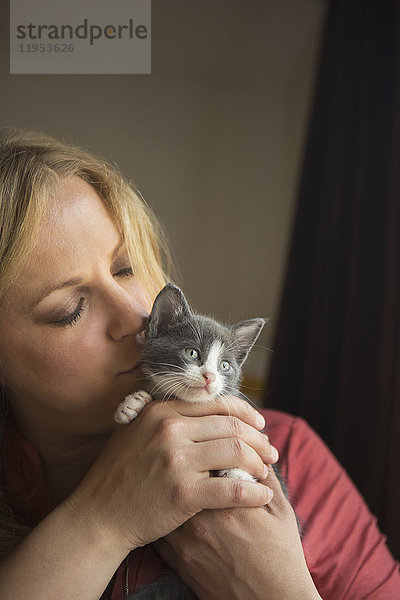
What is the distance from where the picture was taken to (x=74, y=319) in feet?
3.32

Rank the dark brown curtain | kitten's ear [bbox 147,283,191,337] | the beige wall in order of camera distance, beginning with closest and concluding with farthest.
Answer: kitten's ear [bbox 147,283,191,337] < the beige wall < the dark brown curtain

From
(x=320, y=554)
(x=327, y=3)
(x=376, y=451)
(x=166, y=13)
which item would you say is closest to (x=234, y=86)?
(x=327, y=3)

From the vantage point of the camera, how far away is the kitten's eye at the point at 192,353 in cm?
98

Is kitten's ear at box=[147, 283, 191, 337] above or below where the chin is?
above

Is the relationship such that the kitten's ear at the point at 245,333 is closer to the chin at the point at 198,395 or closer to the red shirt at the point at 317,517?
the chin at the point at 198,395

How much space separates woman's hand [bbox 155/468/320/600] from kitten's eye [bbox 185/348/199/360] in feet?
0.87

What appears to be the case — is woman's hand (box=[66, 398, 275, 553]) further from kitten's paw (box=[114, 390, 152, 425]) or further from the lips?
the lips

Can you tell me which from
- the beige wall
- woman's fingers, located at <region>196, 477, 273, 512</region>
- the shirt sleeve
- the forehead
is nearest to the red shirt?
the shirt sleeve

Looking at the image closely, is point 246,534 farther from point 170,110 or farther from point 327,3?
point 327,3

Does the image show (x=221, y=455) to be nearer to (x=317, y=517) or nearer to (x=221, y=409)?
(x=221, y=409)

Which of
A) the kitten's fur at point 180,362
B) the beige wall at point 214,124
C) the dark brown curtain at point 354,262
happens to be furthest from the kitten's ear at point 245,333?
the dark brown curtain at point 354,262

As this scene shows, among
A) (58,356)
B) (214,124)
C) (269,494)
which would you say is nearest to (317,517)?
(269,494)

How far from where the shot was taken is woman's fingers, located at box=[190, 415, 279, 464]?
0.92 meters

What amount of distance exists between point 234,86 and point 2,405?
179 centimetres
